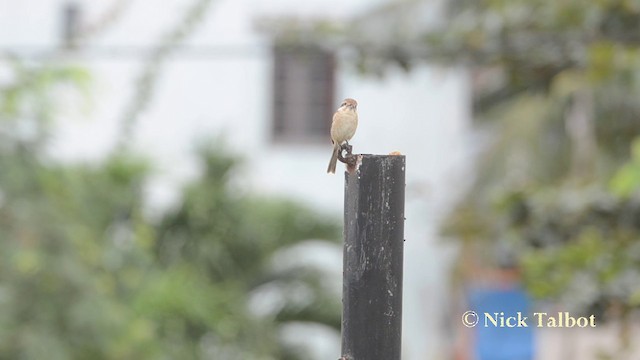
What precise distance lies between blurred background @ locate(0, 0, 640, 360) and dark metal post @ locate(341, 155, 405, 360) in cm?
238

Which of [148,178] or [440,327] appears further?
[440,327]

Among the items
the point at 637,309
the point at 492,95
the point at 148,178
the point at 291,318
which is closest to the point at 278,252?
the point at 291,318

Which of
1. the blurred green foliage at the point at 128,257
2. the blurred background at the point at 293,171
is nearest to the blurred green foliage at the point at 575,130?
the blurred background at the point at 293,171

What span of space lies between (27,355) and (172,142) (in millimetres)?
8517

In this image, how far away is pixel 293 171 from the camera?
16828 millimetres

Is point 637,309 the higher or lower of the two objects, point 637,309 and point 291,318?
the lower

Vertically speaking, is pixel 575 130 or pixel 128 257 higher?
pixel 575 130

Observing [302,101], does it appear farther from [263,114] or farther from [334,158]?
[334,158]

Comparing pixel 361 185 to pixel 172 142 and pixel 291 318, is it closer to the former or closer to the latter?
pixel 291 318

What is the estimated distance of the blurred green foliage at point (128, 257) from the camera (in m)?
7.74

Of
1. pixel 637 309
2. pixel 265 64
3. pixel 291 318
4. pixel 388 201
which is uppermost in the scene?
pixel 265 64

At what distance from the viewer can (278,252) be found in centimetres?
1209

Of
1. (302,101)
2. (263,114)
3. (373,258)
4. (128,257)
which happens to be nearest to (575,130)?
(128,257)

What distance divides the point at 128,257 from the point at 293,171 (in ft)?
20.4
